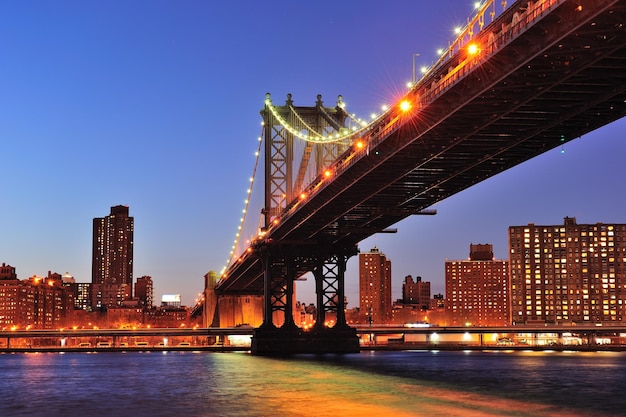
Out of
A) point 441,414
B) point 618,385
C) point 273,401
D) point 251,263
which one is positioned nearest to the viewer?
point 441,414

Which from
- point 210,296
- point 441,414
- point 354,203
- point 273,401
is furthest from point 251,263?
point 441,414

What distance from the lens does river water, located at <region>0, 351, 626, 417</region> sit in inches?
1462

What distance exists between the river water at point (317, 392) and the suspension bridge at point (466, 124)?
12.1 metres

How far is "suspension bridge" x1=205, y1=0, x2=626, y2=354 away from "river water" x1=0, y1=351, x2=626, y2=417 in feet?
39.8

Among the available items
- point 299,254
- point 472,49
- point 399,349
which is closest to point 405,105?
point 472,49

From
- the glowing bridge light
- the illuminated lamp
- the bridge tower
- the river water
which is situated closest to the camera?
the illuminated lamp

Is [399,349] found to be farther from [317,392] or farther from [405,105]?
[405,105]

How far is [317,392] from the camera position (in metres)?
44.6

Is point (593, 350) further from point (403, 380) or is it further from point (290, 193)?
point (403, 380)

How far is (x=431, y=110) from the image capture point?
A: 4250cm

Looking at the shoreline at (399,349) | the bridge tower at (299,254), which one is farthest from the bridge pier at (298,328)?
the shoreline at (399,349)

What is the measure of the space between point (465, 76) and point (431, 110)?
5.45 metres

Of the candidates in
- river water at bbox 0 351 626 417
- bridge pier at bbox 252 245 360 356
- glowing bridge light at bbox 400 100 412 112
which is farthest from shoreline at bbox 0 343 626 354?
glowing bridge light at bbox 400 100 412 112

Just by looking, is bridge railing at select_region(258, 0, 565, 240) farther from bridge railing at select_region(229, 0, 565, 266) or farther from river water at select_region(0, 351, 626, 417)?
river water at select_region(0, 351, 626, 417)
